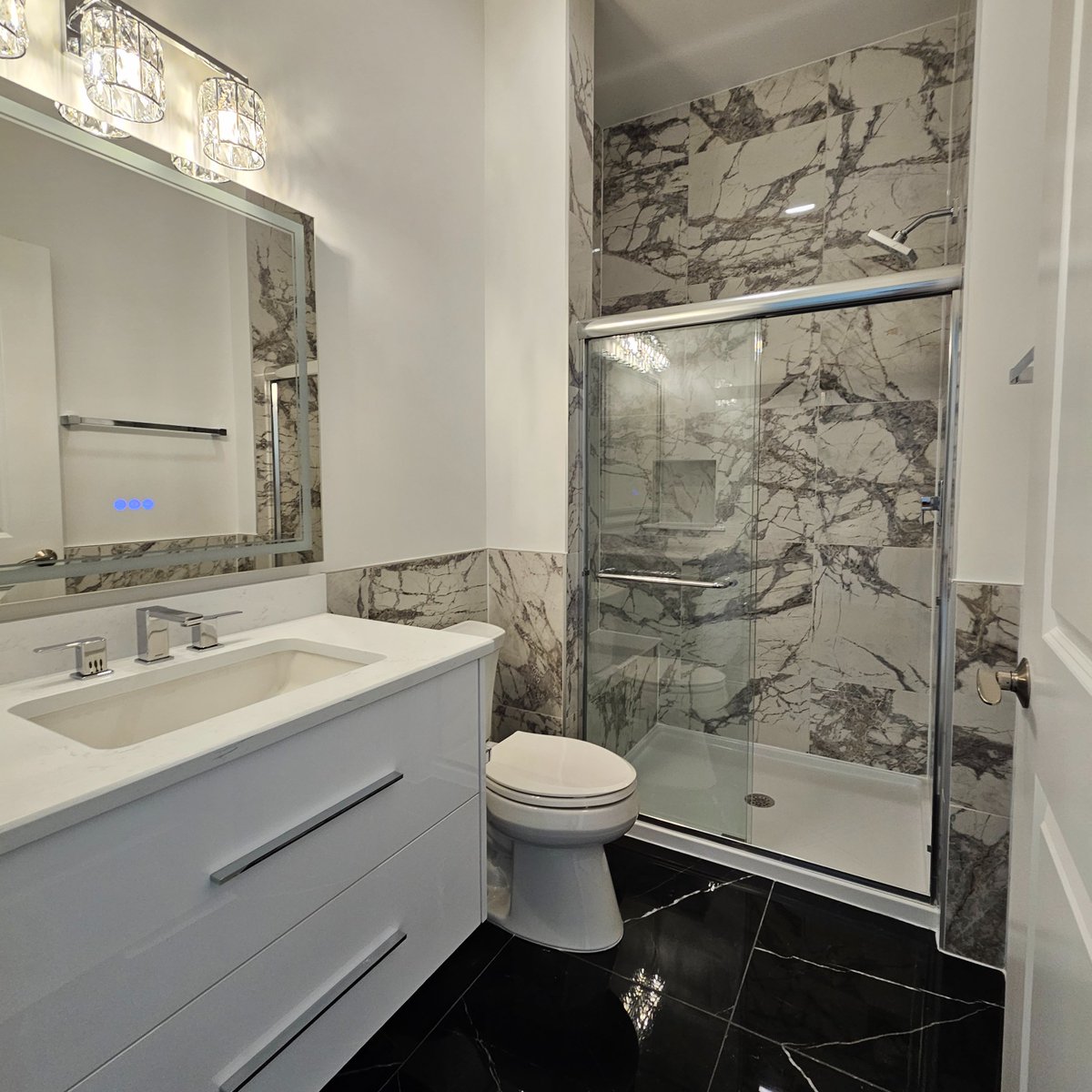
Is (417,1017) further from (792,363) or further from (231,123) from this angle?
(792,363)

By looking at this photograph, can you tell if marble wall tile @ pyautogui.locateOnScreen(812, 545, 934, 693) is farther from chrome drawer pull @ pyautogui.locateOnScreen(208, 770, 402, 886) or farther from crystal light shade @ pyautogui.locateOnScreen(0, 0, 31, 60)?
crystal light shade @ pyautogui.locateOnScreen(0, 0, 31, 60)

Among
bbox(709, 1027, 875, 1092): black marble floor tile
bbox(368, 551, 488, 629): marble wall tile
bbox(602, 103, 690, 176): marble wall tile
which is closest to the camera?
bbox(709, 1027, 875, 1092): black marble floor tile

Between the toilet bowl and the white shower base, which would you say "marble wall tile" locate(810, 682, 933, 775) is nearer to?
the white shower base

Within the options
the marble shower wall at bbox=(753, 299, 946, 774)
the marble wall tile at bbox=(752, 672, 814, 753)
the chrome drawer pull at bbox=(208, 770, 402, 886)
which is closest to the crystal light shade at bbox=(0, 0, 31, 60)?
the chrome drawer pull at bbox=(208, 770, 402, 886)

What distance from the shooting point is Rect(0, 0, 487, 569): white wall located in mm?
1521

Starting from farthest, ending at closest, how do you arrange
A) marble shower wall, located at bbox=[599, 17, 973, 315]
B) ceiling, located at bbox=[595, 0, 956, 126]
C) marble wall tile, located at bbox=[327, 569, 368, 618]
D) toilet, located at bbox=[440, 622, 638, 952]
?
1. marble shower wall, located at bbox=[599, 17, 973, 315]
2. ceiling, located at bbox=[595, 0, 956, 126]
3. marble wall tile, located at bbox=[327, 569, 368, 618]
4. toilet, located at bbox=[440, 622, 638, 952]

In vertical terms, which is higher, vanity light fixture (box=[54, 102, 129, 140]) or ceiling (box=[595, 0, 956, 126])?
ceiling (box=[595, 0, 956, 126])

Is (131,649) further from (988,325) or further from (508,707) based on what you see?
(988,325)

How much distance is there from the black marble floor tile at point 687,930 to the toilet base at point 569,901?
0.05m

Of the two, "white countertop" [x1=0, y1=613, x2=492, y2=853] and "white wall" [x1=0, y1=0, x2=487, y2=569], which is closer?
"white countertop" [x1=0, y1=613, x2=492, y2=853]

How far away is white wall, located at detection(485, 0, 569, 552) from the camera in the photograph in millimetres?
2078

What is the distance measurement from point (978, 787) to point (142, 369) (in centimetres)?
217

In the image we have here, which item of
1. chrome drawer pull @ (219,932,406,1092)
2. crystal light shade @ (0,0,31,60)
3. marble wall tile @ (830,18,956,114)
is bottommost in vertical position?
chrome drawer pull @ (219,932,406,1092)

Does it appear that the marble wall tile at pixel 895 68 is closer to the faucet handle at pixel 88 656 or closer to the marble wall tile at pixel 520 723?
the marble wall tile at pixel 520 723
